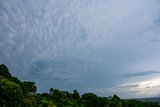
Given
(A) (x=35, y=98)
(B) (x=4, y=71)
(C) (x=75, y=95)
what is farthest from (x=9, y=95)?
(C) (x=75, y=95)

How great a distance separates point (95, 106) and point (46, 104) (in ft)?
79.6

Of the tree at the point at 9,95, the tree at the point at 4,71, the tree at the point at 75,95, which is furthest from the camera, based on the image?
the tree at the point at 75,95

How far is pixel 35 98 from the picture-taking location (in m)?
89.9

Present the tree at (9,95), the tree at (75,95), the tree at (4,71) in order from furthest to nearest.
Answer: the tree at (75,95) → the tree at (4,71) → the tree at (9,95)

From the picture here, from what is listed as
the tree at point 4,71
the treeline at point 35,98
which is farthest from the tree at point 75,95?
the tree at point 4,71

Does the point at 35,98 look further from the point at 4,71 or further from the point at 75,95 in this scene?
the point at 75,95

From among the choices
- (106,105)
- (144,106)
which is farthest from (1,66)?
(144,106)

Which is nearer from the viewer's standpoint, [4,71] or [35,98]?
[35,98]

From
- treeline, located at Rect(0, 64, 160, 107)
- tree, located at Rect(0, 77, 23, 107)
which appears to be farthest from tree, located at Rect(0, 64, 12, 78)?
tree, located at Rect(0, 77, 23, 107)

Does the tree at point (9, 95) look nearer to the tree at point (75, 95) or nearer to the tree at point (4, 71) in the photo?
the tree at point (4, 71)

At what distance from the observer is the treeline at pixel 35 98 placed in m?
75.8

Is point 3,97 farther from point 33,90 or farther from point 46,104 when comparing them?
point 33,90

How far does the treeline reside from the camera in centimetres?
7575

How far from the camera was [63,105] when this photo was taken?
300 feet
